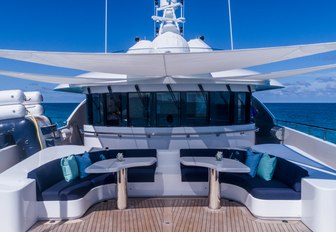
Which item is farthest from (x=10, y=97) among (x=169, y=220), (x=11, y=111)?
(x=169, y=220)

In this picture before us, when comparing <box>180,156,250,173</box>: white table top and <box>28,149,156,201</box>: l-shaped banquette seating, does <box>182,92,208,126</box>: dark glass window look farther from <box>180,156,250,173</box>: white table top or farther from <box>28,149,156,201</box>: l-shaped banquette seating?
<box>180,156,250,173</box>: white table top

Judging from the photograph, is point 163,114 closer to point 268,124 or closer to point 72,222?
point 72,222

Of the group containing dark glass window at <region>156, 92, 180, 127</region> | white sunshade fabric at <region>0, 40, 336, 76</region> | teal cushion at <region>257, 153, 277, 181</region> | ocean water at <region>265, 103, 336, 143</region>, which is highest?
white sunshade fabric at <region>0, 40, 336, 76</region>

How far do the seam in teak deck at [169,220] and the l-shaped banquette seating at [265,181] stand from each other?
1.17 feet

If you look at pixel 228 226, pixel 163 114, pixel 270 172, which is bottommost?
pixel 228 226

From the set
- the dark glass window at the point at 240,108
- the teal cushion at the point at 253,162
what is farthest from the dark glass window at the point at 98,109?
the teal cushion at the point at 253,162

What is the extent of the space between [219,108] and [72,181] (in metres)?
3.53

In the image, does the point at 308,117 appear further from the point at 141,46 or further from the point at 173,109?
the point at 173,109

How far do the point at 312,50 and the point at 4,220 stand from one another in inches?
162

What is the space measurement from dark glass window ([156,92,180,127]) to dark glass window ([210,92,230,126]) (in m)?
0.79

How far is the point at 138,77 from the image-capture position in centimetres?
548

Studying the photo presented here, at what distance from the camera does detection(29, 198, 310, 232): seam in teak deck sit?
377cm

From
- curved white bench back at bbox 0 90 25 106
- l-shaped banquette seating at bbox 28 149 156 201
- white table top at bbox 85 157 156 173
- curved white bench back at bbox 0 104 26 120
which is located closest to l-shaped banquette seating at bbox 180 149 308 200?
l-shaped banquette seating at bbox 28 149 156 201

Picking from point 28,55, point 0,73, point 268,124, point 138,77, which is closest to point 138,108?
point 138,77
